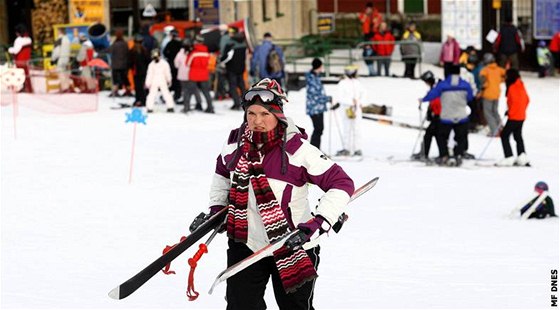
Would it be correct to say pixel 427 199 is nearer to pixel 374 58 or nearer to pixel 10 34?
pixel 374 58

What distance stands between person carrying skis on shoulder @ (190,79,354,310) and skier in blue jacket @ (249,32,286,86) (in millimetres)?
16004

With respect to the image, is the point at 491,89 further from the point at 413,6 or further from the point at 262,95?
the point at 413,6

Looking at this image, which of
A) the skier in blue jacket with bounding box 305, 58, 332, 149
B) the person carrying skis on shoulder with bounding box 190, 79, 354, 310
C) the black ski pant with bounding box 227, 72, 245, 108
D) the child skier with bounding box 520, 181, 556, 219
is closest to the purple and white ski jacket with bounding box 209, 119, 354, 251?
the person carrying skis on shoulder with bounding box 190, 79, 354, 310

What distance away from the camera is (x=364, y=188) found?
24.8 feet

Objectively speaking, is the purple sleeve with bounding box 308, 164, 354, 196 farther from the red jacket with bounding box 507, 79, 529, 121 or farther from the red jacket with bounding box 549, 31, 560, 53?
the red jacket with bounding box 549, 31, 560, 53

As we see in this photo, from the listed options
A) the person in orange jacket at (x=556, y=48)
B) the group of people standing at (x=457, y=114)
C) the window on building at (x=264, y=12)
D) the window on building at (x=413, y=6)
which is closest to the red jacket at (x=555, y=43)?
Answer: the person in orange jacket at (x=556, y=48)

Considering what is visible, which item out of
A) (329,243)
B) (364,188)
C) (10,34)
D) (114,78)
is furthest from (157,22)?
(364,188)

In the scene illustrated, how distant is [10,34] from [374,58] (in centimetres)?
969

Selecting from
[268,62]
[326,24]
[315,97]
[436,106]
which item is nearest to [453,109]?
[436,106]

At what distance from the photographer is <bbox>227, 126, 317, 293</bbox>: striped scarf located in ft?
22.9

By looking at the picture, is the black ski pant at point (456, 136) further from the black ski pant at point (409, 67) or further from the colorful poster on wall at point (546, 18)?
the colorful poster on wall at point (546, 18)

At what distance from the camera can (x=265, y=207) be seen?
22.9ft

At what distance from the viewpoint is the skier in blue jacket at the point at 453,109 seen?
1781 centimetres

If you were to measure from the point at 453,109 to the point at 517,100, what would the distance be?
0.87m
